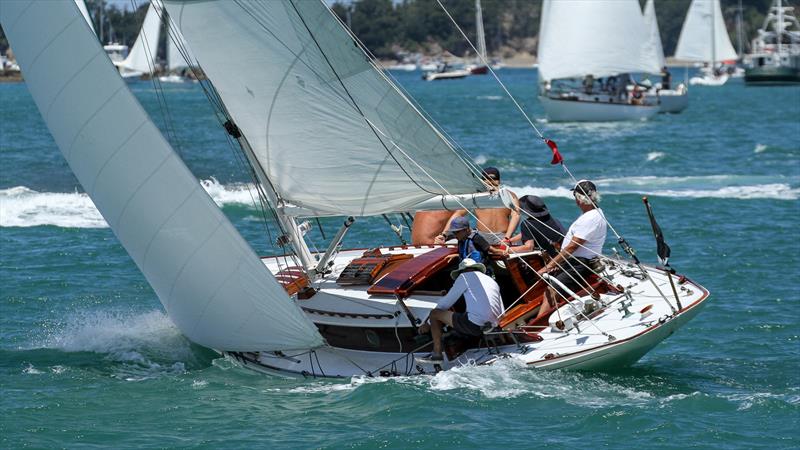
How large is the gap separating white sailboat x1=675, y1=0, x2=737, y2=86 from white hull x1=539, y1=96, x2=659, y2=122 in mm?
45002

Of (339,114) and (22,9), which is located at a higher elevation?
(22,9)

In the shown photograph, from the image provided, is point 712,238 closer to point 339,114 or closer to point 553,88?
point 339,114

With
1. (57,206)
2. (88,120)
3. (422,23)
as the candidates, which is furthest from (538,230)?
(422,23)

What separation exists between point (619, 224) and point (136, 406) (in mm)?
15419

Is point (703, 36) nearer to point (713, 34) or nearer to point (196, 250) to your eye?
point (713, 34)

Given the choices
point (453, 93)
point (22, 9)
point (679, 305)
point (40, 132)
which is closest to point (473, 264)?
point (679, 305)

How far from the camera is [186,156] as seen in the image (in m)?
42.6

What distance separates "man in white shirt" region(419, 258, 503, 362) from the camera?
1349 centimetres

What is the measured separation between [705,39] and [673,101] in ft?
143

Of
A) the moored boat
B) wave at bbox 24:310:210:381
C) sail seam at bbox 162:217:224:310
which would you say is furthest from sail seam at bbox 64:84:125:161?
the moored boat

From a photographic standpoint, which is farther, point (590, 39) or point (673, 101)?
point (673, 101)

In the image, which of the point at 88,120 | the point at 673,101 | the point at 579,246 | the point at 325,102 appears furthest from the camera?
the point at 673,101

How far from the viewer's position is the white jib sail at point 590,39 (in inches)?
2195

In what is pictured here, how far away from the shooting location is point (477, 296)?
44.3ft
